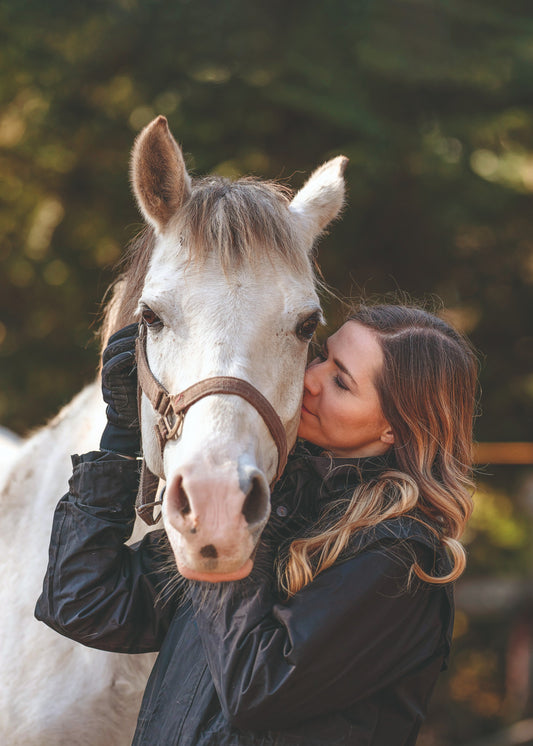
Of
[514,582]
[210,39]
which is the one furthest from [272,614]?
[514,582]

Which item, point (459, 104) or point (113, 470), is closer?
point (113, 470)

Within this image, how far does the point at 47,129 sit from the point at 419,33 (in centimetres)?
237

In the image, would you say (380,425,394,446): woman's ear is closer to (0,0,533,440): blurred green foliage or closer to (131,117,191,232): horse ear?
(131,117,191,232): horse ear

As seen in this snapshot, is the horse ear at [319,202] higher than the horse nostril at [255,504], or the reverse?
the horse nostril at [255,504]

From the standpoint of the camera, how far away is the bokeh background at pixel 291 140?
4059 millimetres

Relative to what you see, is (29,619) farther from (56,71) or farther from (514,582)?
(514,582)

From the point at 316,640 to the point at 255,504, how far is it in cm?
32

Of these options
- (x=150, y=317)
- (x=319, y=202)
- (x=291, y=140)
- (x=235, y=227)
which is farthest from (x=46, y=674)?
(x=291, y=140)

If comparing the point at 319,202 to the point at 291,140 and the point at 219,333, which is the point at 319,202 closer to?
the point at 219,333

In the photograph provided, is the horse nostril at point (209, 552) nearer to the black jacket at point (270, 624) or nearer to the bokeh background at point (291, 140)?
the black jacket at point (270, 624)

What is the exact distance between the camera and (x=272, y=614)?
1.56m

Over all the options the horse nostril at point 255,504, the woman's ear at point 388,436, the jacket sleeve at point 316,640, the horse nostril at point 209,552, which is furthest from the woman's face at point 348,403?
the horse nostril at point 209,552

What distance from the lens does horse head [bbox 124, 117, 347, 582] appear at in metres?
1.38

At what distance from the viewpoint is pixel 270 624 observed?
60.3 inches
